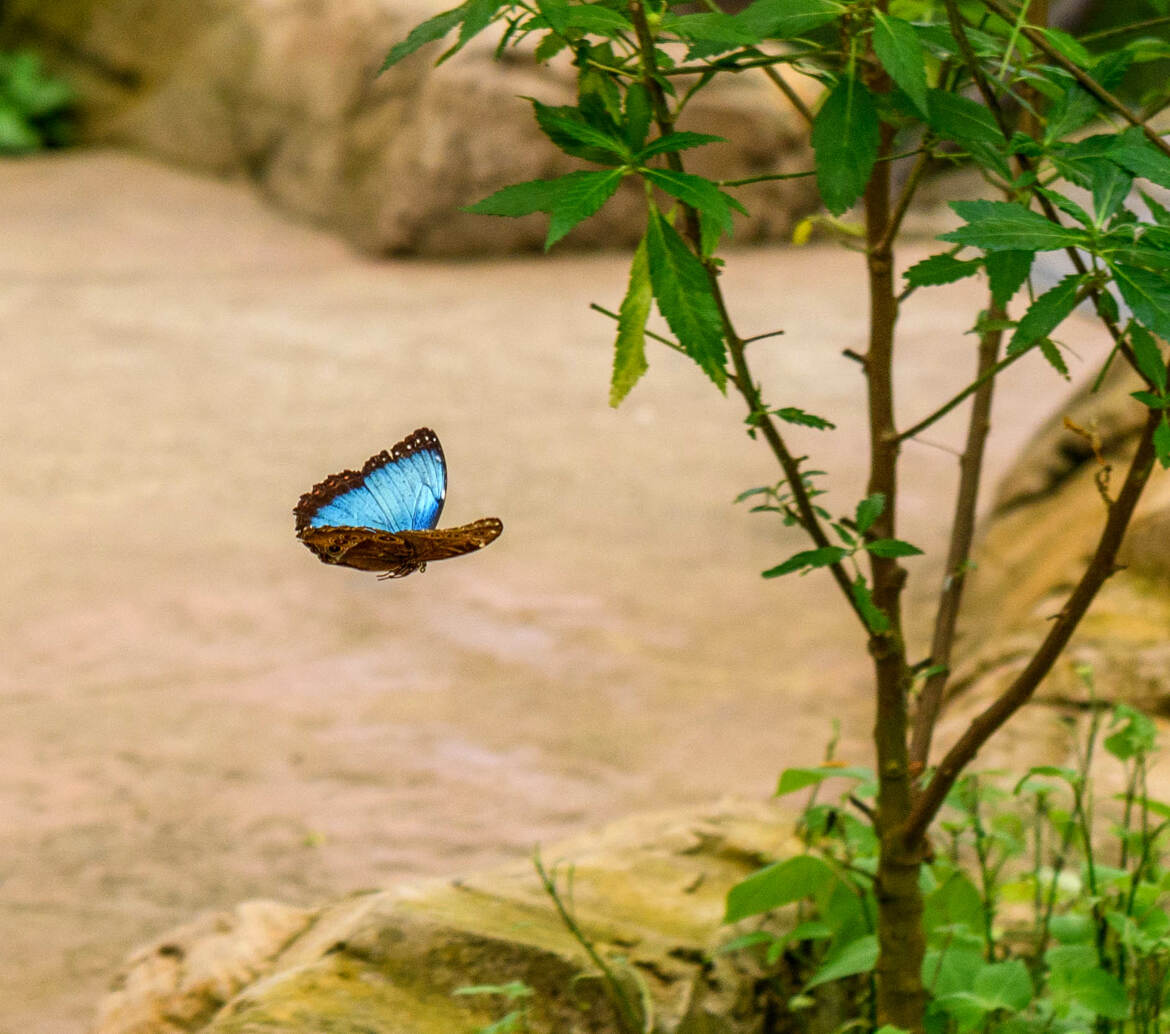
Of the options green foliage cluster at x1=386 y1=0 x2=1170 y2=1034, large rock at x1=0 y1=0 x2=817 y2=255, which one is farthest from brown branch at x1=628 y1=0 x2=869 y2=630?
large rock at x1=0 y1=0 x2=817 y2=255

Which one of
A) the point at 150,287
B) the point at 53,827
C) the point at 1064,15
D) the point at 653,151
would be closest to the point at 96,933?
the point at 53,827

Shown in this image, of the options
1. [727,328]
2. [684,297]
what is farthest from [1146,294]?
[727,328]

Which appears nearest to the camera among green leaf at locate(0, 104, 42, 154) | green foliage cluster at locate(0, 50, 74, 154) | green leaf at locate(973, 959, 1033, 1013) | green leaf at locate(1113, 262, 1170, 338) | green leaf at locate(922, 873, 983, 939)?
green leaf at locate(1113, 262, 1170, 338)

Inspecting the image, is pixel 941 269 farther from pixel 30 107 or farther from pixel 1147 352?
pixel 30 107

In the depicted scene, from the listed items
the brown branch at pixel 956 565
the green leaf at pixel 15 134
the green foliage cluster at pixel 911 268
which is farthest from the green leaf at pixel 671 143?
the green leaf at pixel 15 134

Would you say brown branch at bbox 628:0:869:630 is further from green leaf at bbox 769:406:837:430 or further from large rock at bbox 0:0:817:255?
large rock at bbox 0:0:817:255

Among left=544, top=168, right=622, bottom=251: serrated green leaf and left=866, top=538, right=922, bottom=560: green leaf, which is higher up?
left=544, top=168, right=622, bottom=251: serrated green leaf

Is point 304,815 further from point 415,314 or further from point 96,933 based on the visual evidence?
point 415,314
